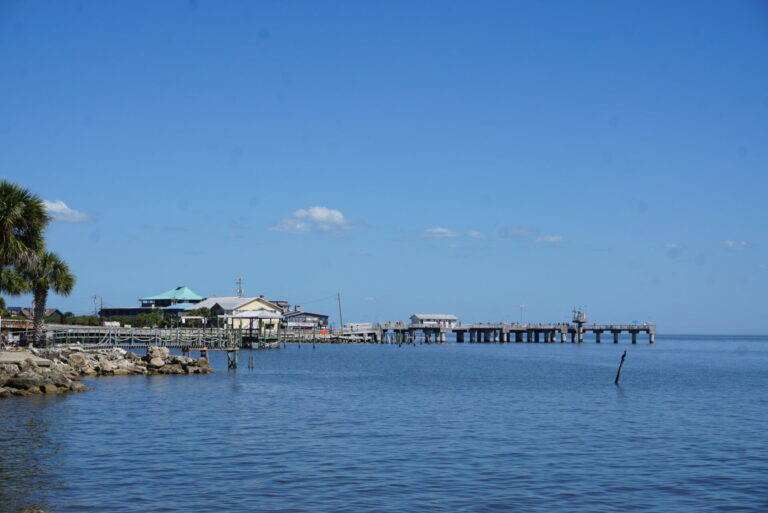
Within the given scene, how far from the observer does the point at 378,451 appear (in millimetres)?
27172

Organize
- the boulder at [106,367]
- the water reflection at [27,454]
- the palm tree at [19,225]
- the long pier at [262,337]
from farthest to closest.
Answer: the long pier at [262,337] → the boulder at [106,367] → the palm tree at [19,225] → the water reflection at [27,454]

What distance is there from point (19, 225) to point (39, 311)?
2258 centimetres

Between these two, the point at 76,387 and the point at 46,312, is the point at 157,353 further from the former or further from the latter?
the point at 46,312

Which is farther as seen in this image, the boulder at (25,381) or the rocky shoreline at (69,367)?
the rocky shoreline at (69,367)

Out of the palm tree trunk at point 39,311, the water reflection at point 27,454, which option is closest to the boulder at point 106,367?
the palm tree trunk at point 39,311

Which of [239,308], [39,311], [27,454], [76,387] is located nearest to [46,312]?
[239,308]

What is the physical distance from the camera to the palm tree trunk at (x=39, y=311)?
61062 millimetres

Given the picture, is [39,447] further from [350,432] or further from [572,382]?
[572,382]

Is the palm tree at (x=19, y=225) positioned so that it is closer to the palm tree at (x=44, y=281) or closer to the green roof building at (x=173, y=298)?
the palm tree at (x=44, y=281)

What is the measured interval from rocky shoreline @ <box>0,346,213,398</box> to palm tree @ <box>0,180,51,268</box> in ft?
19.7

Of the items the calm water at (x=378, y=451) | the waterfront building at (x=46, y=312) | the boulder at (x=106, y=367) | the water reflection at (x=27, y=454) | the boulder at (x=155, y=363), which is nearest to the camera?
the water reflection at (x=27, y=454)

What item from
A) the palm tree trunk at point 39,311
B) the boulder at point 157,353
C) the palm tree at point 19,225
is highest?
the palm tree at point 19,225

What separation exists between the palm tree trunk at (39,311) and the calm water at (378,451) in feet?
48.0

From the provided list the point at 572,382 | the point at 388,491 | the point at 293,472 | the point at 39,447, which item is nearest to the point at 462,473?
the point at 388,491
